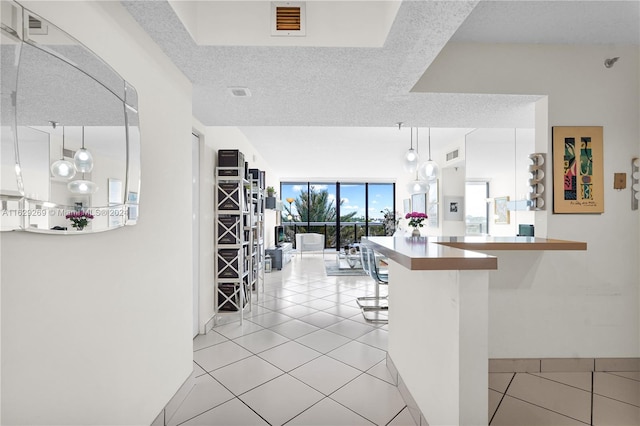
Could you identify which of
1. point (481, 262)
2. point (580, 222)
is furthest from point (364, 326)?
point (481, 262)

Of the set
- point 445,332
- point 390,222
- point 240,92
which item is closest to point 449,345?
point 445,332

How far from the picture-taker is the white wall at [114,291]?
102 centimetres

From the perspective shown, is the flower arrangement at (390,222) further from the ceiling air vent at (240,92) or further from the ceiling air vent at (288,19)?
the ceiling air vent at (288,19)

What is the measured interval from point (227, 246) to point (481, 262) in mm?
3027

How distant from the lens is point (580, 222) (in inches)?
102

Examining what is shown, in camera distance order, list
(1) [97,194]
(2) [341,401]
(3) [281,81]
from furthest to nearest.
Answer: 1. (3) [281,81]
2. (2) [341,401]
3. (1) [97,194]

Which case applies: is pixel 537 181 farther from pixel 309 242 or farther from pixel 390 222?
pixel 309 242

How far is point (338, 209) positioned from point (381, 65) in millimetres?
9212

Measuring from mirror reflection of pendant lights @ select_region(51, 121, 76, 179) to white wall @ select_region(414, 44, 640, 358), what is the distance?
113 inches

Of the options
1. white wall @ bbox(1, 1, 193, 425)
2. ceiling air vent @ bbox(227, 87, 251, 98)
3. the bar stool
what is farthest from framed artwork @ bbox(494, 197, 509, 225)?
white wall @ bbox(1, 1, 193, 425)

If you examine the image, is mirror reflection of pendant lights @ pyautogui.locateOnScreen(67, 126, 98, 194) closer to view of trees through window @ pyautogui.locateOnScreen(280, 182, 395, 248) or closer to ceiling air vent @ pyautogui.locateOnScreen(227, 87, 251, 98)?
ceiling air vent @ pyautogui.locateOnScreen(227, 87, 251, 98)

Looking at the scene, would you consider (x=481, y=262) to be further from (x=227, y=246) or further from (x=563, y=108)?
(x=227, y=246)

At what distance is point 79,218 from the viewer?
117cm

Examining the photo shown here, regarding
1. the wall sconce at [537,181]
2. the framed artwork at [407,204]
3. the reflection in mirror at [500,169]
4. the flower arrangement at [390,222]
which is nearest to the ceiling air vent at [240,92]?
the wall sconce at [537,181]
